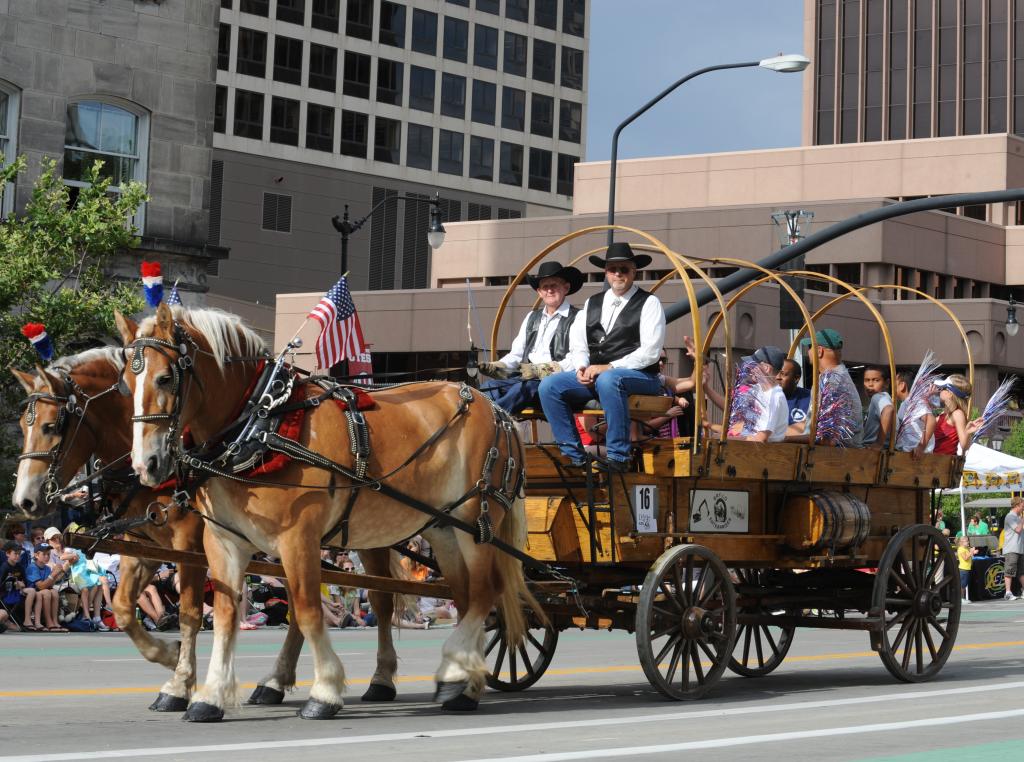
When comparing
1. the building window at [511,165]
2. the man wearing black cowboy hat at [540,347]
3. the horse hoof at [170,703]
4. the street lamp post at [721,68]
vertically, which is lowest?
the horse hoof at [170,703]

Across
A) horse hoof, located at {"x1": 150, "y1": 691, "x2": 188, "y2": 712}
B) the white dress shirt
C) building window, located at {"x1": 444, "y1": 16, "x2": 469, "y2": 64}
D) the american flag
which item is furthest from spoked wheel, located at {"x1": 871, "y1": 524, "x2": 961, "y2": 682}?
building window, located at {"x1": 444, "y1": 16, "x2": 469, "y2": 64}

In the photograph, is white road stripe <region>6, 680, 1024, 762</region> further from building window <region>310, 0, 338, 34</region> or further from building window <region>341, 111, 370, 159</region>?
building window <region>310, 0, 338, 34</region>

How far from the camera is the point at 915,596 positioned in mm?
12711

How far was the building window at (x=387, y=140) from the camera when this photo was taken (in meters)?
74.9

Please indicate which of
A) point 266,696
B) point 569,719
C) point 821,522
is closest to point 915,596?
Result: point 821,522

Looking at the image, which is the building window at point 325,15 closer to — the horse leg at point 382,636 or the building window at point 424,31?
the building window at point 424,31

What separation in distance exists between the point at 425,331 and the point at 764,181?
19.1 meters

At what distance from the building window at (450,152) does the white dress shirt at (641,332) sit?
66.4 metres

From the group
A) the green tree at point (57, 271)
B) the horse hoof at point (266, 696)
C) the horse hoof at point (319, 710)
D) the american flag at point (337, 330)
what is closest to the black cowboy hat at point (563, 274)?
the horse hoof at point (266, 696)

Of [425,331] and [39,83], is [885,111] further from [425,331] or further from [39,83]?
[39,83]

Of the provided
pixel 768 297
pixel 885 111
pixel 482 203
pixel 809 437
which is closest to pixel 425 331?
pixel 768 297

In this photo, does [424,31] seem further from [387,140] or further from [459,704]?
[459,704]

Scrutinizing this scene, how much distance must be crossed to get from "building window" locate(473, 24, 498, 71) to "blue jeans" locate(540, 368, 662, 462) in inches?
2716

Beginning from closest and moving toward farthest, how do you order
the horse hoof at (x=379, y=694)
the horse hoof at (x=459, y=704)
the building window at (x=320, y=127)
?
the horse hoof at (x=459, y=704) → the horse hoof at (x=379, y=694) → the building window at (x=320, y=127)
